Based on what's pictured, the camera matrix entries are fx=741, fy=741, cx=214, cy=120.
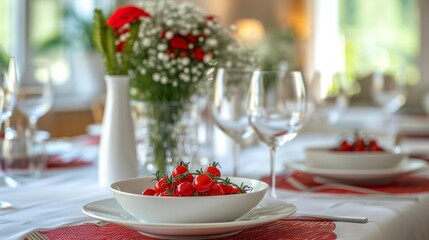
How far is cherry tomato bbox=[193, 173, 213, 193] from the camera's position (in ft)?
2.66

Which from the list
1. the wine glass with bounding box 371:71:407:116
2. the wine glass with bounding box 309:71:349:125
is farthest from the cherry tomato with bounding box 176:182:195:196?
the wine glass with bounding box 371:71:407:116

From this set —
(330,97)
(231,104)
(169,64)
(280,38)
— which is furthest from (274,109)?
(280,38)

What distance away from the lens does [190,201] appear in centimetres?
79

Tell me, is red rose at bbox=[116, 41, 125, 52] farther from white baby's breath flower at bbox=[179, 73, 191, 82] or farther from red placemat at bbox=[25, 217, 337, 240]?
red placemat at bbox=[25, 217, 337, 240]

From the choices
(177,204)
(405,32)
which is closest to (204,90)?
(177,204)

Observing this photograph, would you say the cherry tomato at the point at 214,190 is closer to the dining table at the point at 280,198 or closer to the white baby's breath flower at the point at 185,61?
the dining table at the point at 280,198

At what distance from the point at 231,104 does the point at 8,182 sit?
17.0 inches

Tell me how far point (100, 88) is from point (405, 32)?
5.34 metres

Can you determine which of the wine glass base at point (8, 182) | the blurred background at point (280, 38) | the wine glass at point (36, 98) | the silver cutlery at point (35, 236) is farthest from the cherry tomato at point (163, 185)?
the blurred background at point (280, 38)

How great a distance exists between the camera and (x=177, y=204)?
787mm

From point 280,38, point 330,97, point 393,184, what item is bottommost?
point 393,184

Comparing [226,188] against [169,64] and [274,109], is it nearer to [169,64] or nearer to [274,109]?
[274,109]

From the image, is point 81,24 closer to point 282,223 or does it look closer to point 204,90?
point 204,90

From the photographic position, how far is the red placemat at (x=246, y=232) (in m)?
0.85
